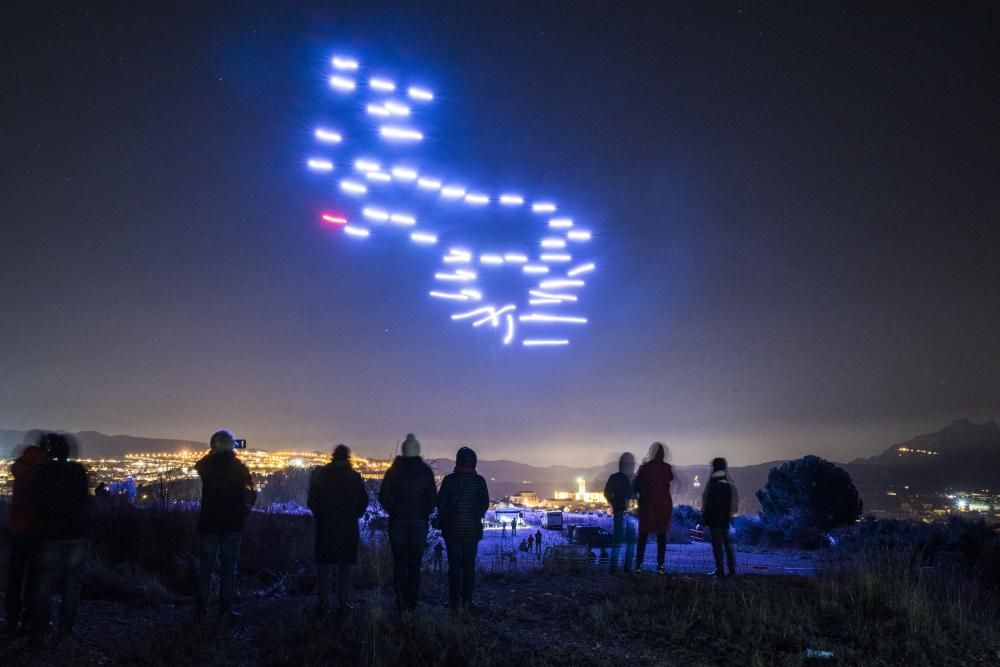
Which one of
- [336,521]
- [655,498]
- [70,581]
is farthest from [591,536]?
[70,581]

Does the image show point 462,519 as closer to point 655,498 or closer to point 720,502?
→ point 655,498

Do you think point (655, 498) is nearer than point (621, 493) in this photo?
Yes

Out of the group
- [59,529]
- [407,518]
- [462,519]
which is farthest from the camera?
[462,519]

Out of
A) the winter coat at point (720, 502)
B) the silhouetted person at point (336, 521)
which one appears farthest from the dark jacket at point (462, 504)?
the winter coat at point (720, 502)

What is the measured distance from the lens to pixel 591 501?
8862 cm


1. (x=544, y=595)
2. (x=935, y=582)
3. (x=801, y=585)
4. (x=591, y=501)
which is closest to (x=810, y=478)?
(x=935, y=582)

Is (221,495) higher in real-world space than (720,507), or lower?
higher

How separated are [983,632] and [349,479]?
6.82m

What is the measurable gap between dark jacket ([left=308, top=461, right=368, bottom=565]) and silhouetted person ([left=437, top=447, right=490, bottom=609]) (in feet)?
3.26

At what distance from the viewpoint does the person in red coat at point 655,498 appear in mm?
8984

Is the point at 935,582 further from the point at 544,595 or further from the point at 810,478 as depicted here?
the point at 810,478

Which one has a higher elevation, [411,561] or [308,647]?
[411,561]

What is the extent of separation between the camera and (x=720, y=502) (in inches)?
349

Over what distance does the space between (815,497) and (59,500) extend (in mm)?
26152
